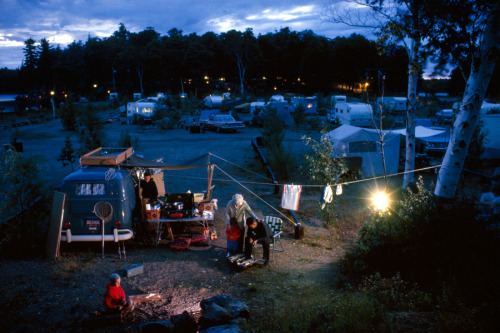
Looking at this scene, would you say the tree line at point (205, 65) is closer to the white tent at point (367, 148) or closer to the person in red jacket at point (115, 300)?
the white tent at point (367, 148)

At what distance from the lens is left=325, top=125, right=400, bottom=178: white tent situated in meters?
14.2

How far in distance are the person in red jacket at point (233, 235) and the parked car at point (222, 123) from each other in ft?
73.2

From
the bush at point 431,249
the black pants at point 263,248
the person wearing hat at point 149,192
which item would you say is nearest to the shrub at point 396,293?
the bush at point 431,249

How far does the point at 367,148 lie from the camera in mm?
14359

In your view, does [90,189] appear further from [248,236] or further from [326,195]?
[326,195]

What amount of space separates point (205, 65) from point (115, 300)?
63310mm

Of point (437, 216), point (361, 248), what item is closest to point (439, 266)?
point (437, 216)

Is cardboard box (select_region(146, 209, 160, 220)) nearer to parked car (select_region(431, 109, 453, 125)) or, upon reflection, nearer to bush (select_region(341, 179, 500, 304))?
bush (select_region(341, 179, 500, 304))

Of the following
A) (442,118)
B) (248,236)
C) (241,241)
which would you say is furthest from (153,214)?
(442,118)

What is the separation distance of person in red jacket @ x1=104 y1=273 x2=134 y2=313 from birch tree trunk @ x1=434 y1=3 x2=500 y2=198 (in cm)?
662

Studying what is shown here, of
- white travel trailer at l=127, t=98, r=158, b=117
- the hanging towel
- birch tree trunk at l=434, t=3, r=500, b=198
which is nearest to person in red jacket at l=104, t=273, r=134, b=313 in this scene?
the hanging towel

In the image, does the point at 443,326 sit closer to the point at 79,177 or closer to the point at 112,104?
the point at 79,177

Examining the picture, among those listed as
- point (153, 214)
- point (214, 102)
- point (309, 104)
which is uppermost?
point (214, 102)

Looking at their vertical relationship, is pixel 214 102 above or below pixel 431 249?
above
